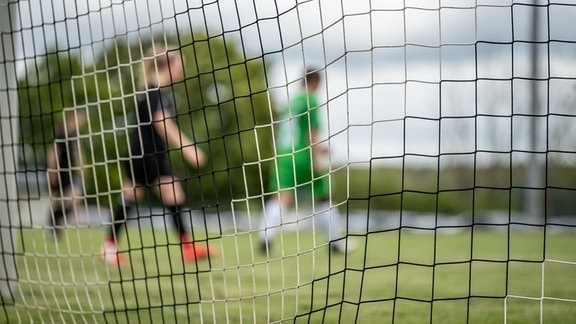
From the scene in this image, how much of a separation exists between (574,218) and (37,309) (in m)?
16.0

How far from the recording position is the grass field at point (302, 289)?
404cm

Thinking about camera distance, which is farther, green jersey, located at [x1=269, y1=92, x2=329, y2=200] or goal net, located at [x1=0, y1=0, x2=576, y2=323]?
green jersey, located at [x1=269, y1=92, x2=329, y2=200]

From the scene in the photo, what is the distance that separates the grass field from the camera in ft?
13.3

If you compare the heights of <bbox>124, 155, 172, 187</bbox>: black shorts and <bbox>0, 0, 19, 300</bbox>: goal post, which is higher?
<bbox>0, 0, 19, 300</bbox>: goal post

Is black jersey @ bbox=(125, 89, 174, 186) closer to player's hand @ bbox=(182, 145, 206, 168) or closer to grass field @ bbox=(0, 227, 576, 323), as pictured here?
player's hand @ bbox=(182, 145, 206, 168)

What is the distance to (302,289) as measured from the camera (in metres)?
5.53

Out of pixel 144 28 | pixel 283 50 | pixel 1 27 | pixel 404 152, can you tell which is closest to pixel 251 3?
pixel 283 50

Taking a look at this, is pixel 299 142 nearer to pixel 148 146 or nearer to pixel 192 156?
pixel 192 156

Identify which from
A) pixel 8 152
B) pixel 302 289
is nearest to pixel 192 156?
pixel 302 289

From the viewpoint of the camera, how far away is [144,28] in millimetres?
4008

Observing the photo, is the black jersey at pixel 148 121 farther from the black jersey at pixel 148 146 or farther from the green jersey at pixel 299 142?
the green jersey at pixel 299 142

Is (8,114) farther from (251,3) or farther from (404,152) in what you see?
(404,152)

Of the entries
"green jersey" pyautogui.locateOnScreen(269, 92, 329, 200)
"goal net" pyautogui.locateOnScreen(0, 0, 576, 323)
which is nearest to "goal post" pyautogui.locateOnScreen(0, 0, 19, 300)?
"goal net" pyautogui.locateOnScreen(0, 0, 576, 323)

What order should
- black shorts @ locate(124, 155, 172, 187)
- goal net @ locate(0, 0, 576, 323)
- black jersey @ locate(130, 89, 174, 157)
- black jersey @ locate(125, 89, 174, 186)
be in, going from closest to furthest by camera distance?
goal net @ locate(0, 0, 576, 323), black jersey @ locate(130, 89, 174, 157), black jersey @ locate(125, 89, 174, 186), black shorts @ locate(124, 155, 172, 187)
